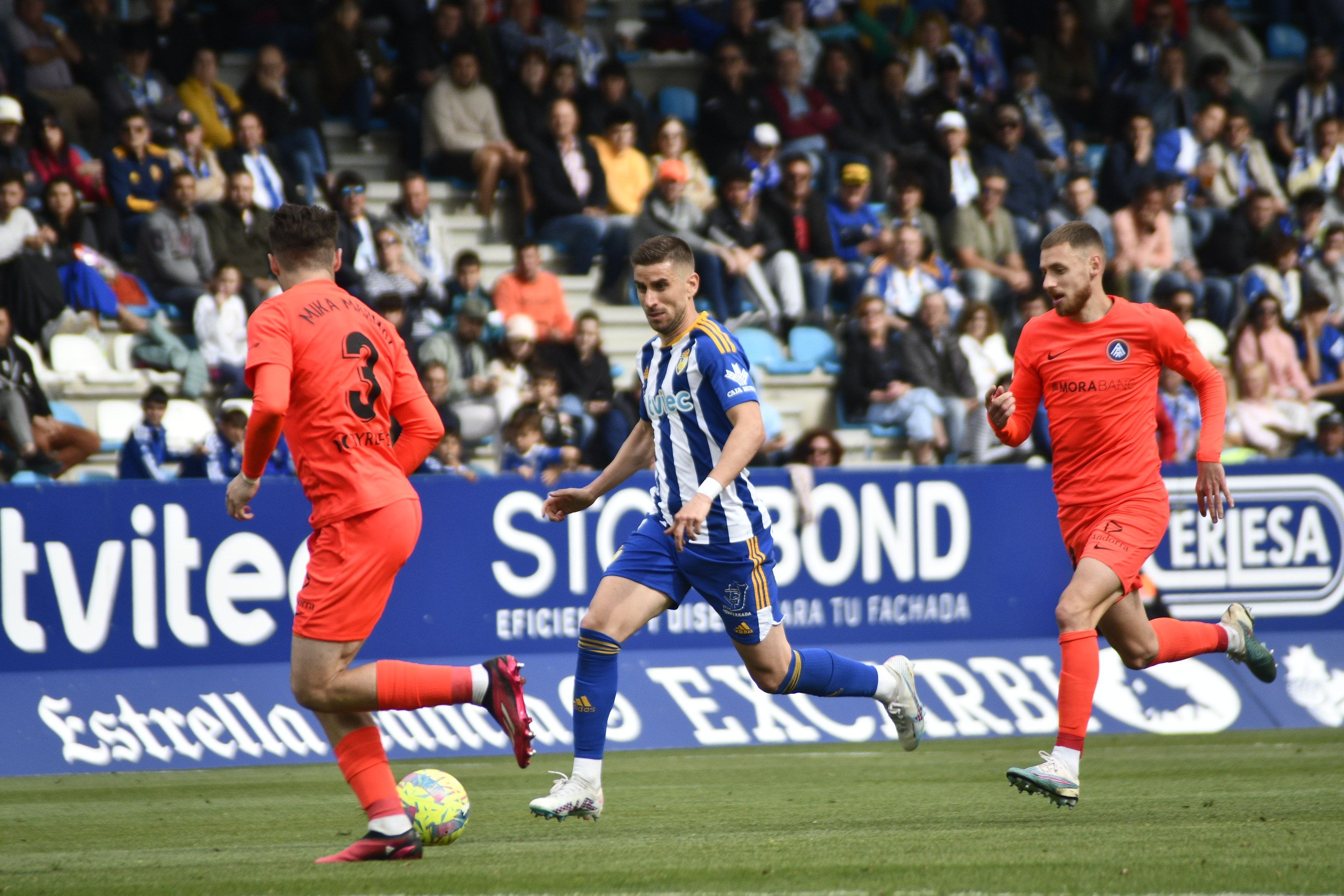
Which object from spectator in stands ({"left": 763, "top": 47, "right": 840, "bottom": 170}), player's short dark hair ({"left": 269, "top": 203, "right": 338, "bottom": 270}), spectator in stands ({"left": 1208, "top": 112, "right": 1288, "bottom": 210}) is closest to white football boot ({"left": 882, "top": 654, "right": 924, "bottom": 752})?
player's short dark hair ({"left": 269, "top": 203, "right": 338, "bottom": 270})

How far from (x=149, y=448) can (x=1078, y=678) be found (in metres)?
7.20

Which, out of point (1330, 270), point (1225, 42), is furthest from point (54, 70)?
point (1225, 42)

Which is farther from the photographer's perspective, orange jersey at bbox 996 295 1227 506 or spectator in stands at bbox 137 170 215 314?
spectator in stands at bbox 137 170 215 314

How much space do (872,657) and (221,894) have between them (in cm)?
624

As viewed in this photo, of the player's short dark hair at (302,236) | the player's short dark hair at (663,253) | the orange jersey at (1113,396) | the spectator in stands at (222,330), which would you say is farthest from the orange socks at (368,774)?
the spectator in stands at (222,330)

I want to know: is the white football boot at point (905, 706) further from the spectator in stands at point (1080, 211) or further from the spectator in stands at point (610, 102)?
the spectator in stands at point (1080, 211)

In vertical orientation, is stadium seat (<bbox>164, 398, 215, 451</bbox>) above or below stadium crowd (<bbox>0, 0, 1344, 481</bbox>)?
below

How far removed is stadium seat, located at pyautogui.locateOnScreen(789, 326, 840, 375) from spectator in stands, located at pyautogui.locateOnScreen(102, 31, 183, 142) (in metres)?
5.70

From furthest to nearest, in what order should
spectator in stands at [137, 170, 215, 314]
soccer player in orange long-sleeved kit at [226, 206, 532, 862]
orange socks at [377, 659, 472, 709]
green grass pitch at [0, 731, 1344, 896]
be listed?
spectator in stands at [137, 170, 215, 314] → orange socks at [377, 659, 472, 709] → soccer player in orange long-sleeved kit at [226, 206, 532, 862] → green grass pitch at [0, 731, 1344, 896]

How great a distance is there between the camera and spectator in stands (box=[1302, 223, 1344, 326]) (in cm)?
1588

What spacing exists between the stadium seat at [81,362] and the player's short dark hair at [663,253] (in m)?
7.43

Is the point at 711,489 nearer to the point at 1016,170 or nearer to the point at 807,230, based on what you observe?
the point at 807,230

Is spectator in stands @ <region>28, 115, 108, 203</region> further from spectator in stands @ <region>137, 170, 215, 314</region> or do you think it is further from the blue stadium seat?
the blue stadium seat

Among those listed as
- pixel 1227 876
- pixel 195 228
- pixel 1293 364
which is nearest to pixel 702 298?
pixel 195 228
